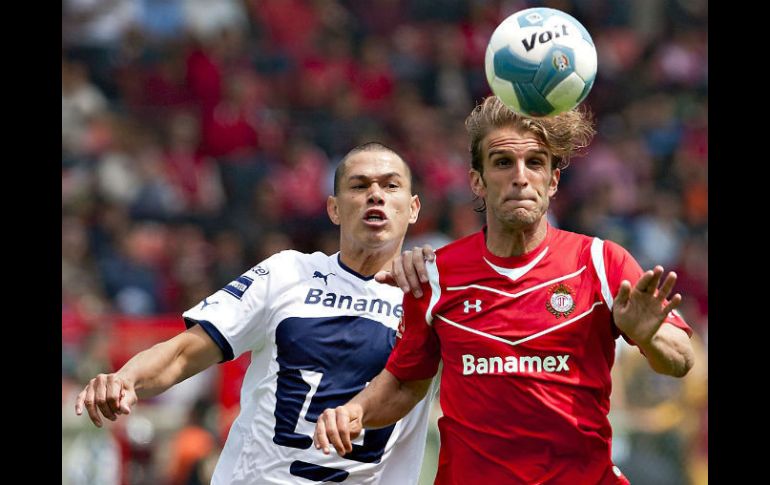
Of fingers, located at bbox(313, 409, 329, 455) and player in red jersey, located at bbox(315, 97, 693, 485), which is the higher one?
player in red jersey, located at bbox(315, 97, 693, 485)

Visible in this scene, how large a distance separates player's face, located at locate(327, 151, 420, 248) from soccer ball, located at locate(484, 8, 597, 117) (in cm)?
120

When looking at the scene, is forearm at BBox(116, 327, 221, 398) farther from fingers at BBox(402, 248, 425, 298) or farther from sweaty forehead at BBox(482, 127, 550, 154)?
sweaty forehead at BBox(482, 127, 550, 154)

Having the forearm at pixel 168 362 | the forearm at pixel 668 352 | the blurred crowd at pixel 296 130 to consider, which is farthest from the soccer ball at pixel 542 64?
the blurred crowd at pixel 296 130

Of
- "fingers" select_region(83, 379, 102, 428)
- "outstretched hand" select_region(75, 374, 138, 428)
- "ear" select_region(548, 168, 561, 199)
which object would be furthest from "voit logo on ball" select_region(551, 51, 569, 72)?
"fingers" select_region(83, 379, 102, 428)

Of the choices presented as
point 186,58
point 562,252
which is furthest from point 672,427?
A: point 186,58

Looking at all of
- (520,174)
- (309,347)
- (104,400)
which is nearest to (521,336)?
(520,174)

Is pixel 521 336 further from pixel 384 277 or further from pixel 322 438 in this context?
pixel 322 438

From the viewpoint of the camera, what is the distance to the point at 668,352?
16.3 ft

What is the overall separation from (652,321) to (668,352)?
20 centimetres

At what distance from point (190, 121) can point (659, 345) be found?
11706 mm

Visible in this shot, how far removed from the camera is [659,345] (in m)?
4.94

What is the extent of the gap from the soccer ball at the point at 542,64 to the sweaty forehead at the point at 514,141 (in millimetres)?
100

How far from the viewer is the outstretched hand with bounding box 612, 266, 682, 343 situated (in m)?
4.80
